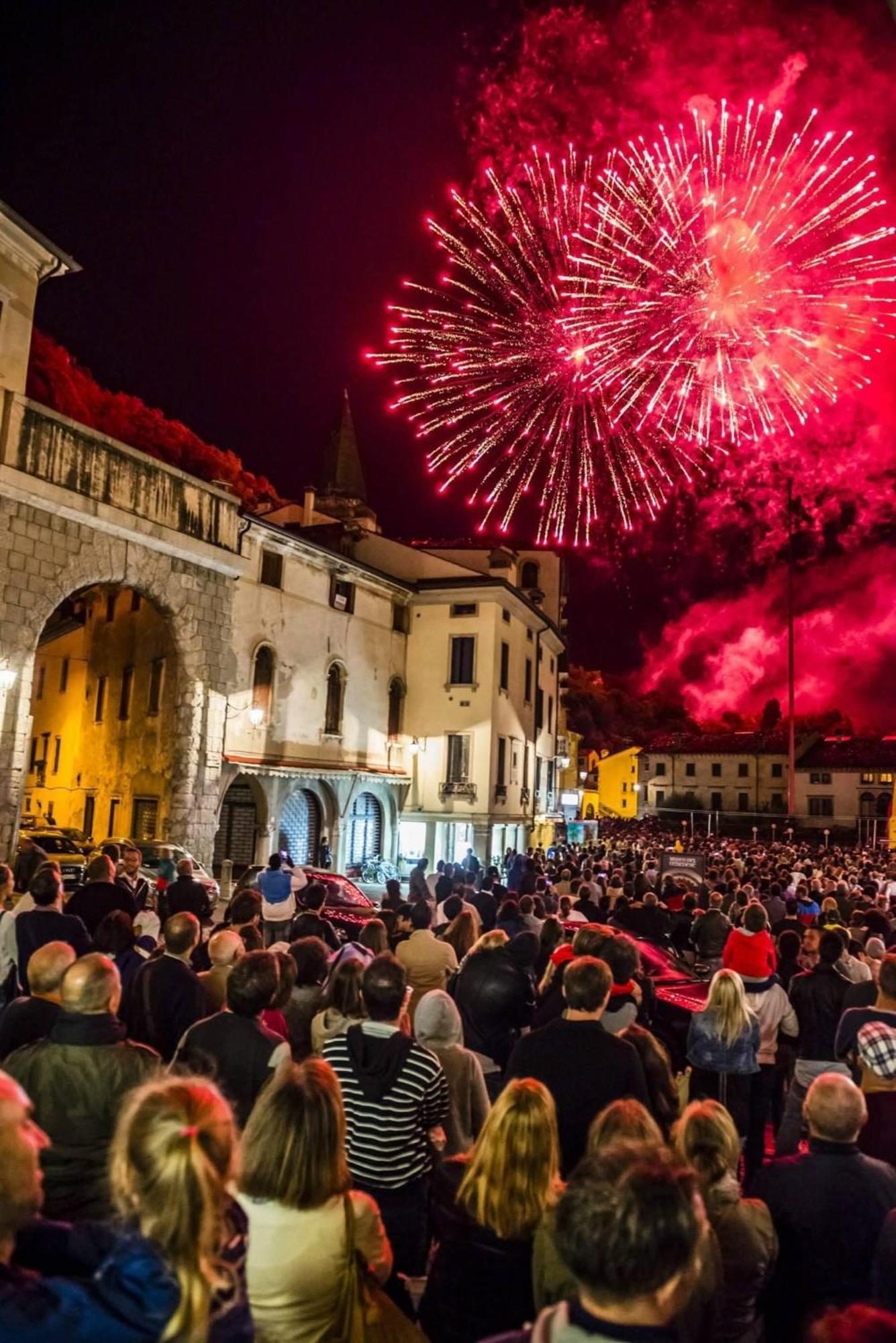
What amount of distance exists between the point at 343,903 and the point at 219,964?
30.9ft

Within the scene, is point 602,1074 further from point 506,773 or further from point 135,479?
point 506,773

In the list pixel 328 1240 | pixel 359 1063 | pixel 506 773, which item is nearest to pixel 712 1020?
pixel 359 1063

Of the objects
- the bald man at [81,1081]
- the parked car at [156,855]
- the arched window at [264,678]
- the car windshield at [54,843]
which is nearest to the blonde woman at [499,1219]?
the bald man at [81,1081]

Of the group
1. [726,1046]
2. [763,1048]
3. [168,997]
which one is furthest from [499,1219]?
[763,1048]

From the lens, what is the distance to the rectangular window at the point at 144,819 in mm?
23984

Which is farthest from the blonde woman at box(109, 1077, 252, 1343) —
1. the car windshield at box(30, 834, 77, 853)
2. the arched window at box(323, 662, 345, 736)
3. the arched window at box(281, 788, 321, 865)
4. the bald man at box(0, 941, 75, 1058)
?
the arched window at box(323, 662, 345, 736)

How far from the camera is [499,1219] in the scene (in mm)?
3072

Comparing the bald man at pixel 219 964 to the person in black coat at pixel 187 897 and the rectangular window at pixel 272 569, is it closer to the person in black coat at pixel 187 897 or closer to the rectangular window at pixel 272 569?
the person in black coat at pixel 187 897

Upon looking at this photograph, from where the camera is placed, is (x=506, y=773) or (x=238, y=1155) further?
(x=506, y=773)

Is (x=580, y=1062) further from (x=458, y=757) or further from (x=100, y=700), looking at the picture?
(x=458, y=757)

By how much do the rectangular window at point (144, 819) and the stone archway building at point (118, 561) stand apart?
7.73ft

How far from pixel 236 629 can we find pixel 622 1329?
2384cm

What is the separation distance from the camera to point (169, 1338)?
2012 mm

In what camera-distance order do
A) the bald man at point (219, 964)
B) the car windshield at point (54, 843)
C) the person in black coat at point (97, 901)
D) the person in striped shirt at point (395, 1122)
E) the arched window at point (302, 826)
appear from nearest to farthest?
the person in striped shirt at point (395, 1122), the bald man at point (219, 964), the person in black coat at point (97, 901), the car windshield at point (54, 843), the arched window at point (302, 826)
